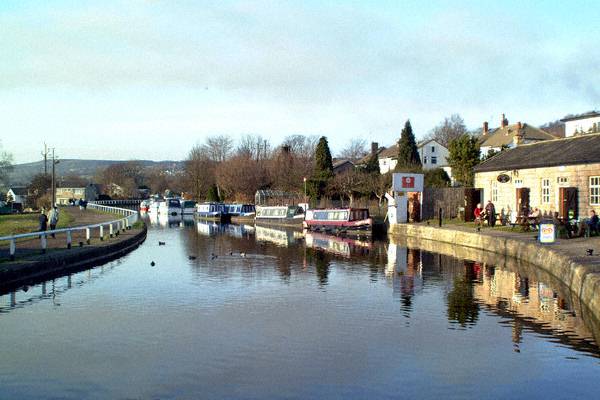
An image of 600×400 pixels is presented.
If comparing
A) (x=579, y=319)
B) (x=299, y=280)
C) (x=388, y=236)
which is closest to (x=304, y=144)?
(x=388, y=236)

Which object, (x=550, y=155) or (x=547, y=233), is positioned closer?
(x=547, y=233)

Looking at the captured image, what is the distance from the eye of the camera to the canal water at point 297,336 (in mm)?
10148

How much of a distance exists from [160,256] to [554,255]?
16.8 m

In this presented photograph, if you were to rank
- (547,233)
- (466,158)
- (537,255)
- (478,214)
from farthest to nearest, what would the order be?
(466,158) → (478,214) → (547,233) → (537,255)

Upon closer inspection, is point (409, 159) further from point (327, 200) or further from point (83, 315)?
point (83, 315)

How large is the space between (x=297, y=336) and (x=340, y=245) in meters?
22.6

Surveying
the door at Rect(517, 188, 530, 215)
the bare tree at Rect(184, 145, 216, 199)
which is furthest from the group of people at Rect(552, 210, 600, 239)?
the bare tree at Rect(184, 145, 216, 199)

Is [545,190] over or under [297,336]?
over

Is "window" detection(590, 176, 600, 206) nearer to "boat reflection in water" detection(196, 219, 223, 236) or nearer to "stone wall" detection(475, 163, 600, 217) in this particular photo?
"stone wall" detection(475, 163, 600, 217)

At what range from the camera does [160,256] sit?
2972 centimetres

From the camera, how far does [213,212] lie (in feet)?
230

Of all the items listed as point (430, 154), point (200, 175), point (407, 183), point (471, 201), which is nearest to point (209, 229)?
Answer: point (407, 183)

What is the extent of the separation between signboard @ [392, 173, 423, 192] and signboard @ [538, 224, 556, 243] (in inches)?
697

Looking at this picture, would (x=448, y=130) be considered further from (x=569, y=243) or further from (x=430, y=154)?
(x=569, y=243)
